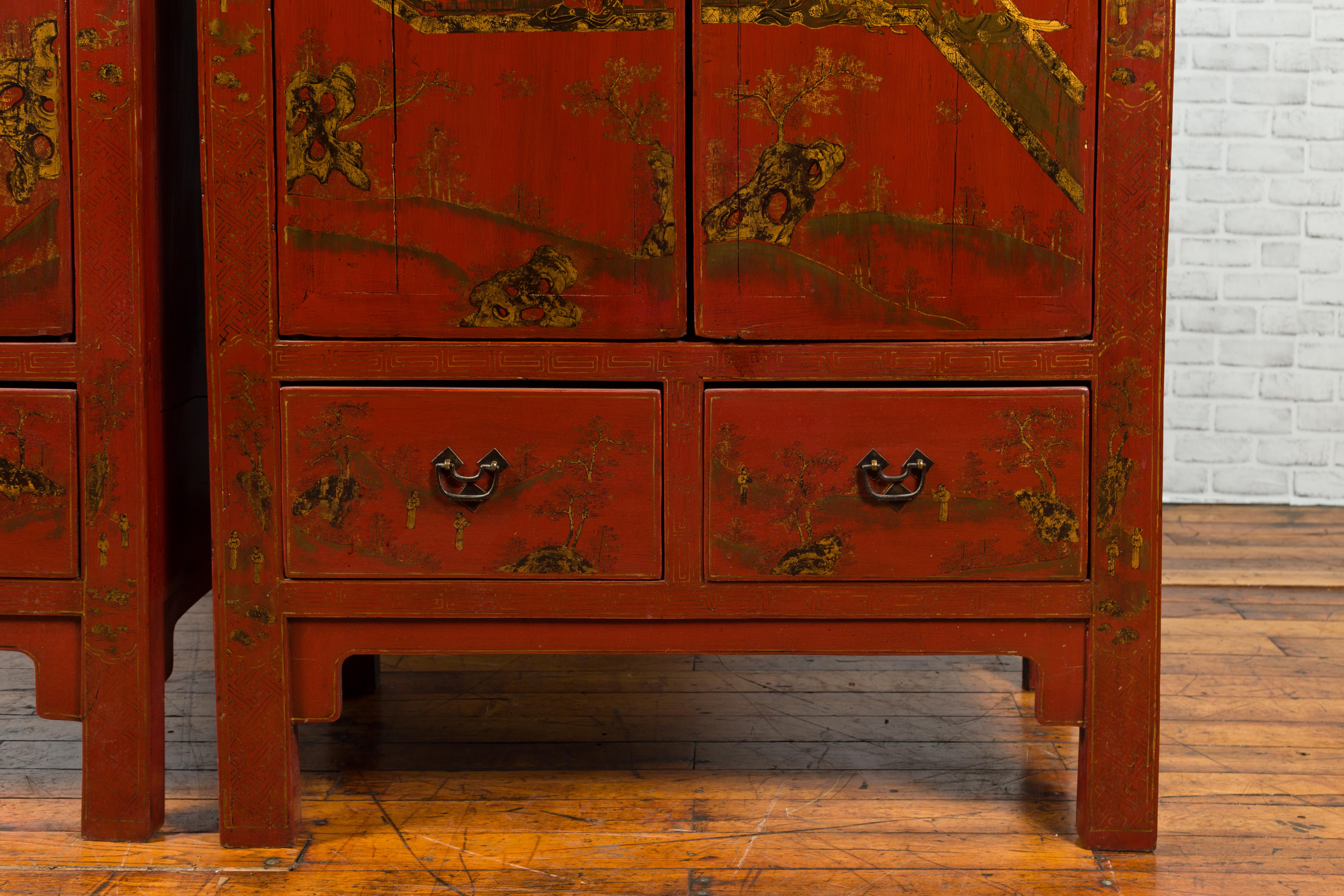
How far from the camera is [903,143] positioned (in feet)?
4.81

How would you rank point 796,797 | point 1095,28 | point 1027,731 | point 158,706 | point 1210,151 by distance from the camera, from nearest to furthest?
1. point 1095,28
2. point 158,706
3. point 796,797
4. point 1027,731
5. point 1210,151

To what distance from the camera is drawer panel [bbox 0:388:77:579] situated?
4.98 feet

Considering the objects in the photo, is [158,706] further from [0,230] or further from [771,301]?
[771,301]

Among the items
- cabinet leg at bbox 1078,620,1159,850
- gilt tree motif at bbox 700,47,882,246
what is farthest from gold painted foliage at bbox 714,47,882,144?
cabinet leg at bbox 1078,620,1159,850

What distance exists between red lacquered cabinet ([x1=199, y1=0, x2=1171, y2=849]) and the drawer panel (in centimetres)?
19

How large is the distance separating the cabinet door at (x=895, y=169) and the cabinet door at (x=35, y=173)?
78cm

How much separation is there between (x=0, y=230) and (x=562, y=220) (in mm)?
702

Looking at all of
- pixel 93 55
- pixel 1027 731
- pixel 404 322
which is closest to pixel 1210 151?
pixel 1027 731

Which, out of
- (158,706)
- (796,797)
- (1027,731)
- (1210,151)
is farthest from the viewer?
(1210,151)

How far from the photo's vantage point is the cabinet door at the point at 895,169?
57.1 inches

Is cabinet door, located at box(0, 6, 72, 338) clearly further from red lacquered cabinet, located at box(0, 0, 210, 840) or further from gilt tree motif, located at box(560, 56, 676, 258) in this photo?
gilt tree motif, located at box(560, 56, 676, 258)

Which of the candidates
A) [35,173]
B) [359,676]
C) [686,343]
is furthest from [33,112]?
[359,676]

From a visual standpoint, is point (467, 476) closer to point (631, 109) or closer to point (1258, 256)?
point (631, 109)

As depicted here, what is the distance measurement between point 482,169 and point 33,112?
22.1 inches
